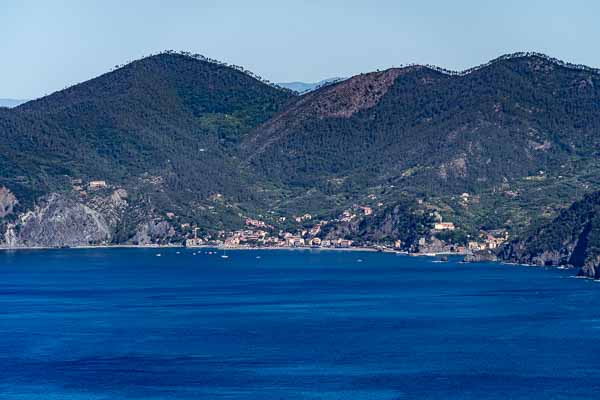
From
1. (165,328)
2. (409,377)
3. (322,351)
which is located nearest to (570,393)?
(409,377)

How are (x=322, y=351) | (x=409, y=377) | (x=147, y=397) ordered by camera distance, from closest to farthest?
1. (x=147, y=397)
2. (x=409, y=377)
3. (x=322, y=351)

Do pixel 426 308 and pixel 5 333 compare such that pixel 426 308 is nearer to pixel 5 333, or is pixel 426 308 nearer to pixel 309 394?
pixel 5 333

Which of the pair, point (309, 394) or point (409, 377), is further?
point (409, 377)

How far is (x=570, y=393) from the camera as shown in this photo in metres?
120

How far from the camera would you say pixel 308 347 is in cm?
14475

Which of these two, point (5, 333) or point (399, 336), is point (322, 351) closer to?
point (399, 336)

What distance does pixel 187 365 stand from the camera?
5261 inches

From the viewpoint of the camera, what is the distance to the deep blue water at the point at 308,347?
12275 centimetres

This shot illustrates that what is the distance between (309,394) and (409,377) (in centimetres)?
1130

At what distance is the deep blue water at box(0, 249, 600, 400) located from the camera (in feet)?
403

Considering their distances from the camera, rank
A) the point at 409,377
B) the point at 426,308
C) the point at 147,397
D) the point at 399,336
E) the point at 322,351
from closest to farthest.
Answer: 1. the point at 147,397
2. the point at 409,377
3. the point at 322,351
4. the point at 399,336
5. the point at 426,308

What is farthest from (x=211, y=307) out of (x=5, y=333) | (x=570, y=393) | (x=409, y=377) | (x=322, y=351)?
(x=570, y=393)

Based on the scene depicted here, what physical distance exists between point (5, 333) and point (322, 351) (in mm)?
34720

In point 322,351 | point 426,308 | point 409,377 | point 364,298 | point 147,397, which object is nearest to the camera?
point 147,397
